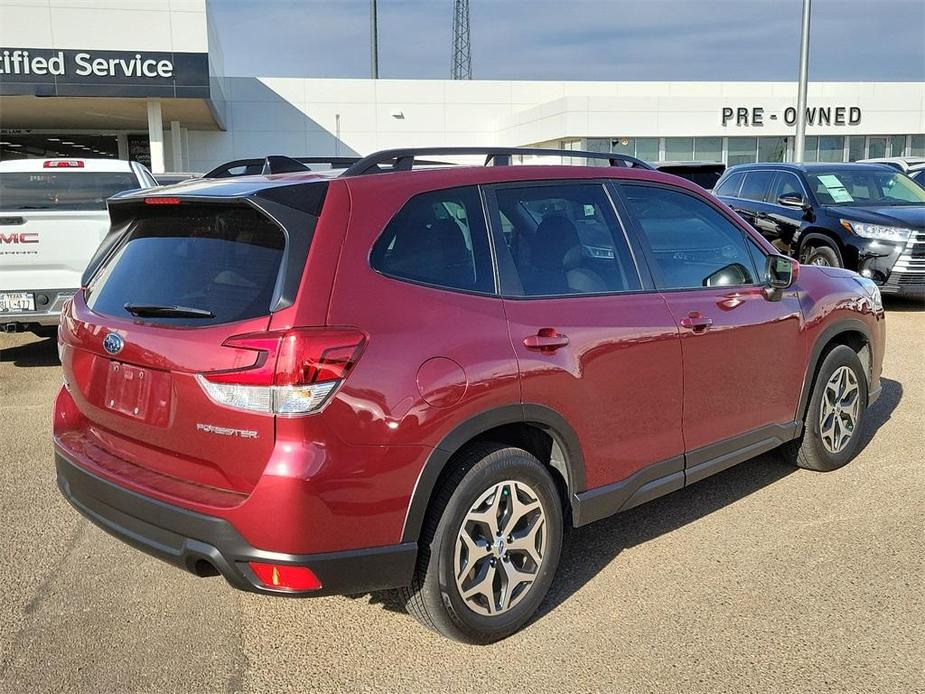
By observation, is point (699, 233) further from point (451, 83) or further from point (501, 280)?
point (451, 83)

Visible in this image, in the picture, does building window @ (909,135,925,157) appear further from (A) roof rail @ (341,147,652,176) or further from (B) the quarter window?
(A) roof rail @ (341,147,652,176)

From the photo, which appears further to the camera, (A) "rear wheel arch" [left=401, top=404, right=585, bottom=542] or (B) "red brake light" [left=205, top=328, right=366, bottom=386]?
(A) "rear wheel arch" [left=401, top=404, right=585, bottom=542]

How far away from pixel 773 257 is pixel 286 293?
2924 millimetres

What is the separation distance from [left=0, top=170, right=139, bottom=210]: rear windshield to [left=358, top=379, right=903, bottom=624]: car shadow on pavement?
5948 mm

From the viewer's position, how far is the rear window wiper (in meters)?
3.00

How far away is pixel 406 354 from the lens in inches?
115

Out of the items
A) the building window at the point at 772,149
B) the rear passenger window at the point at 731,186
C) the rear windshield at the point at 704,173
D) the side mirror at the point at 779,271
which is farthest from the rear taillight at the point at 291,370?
the building window at the point at 772,149

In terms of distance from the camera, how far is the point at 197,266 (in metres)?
3.16

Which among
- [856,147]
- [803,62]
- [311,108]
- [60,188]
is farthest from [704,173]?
[311,108]

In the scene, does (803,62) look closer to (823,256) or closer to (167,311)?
(823,256)

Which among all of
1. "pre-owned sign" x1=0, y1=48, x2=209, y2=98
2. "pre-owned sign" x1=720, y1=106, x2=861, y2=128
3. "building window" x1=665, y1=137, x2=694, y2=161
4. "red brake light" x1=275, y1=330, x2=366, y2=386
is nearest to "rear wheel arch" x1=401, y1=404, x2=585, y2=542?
"red brake light" x1=275, y1=330, x2=366, y2=386

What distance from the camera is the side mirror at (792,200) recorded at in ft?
37.8

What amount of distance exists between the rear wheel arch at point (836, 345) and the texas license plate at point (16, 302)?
6.38 m

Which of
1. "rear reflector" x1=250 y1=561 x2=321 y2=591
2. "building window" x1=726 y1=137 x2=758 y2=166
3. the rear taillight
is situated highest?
"building window" x1=726 y1=137 x2=758 y2=166
